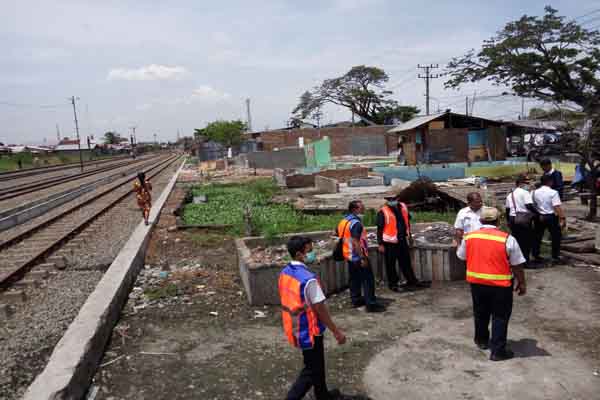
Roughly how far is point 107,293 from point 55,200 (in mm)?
14854

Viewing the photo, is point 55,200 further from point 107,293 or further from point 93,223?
point 107,293

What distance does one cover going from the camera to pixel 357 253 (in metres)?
5.98

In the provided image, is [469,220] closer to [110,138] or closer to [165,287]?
[165,287]

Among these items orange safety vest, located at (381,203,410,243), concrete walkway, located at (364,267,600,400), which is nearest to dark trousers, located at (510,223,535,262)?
concrete walkway, located at (364,267,600,400)

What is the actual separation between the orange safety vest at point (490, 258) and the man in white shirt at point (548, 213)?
322 cm

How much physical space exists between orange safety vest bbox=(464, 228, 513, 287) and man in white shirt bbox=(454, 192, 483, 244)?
142cm

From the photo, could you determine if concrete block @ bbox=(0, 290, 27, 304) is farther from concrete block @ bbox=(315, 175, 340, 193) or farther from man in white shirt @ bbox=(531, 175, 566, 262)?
concrete block @ bbox=(315, 175, 340, 193)

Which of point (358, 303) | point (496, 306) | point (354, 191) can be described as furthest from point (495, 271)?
point (354, 191)

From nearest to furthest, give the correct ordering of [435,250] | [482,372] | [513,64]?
[482,372]
[435,250]
[513,64]

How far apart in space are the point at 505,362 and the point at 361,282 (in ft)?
7.31

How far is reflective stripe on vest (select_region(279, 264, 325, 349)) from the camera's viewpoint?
3574mm

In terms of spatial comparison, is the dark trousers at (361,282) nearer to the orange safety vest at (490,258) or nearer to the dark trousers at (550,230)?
the orange safety vest at (490,258)

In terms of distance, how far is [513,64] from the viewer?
2981cm

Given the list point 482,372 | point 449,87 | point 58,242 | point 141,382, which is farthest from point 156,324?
point 449,87
